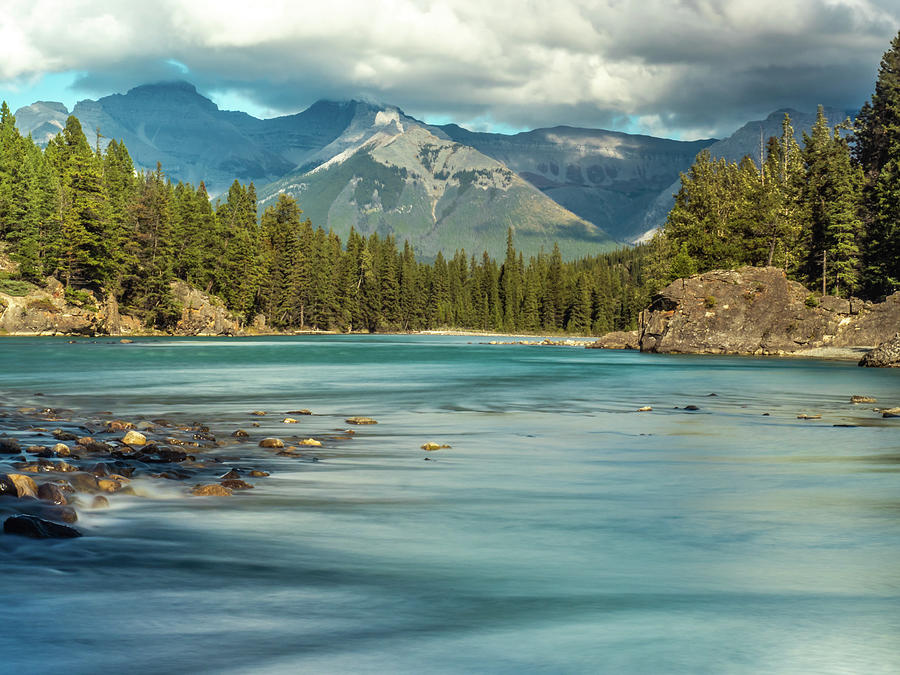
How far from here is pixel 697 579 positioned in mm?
9984

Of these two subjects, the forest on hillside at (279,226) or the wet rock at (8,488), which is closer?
the wet rock at (8,488)

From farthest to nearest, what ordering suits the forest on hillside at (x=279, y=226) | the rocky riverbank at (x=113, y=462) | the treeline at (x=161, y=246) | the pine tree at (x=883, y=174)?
the treeline at (x=161, y=246) → the forest on hillside at (x=279, y=226) → the pine tree at (x=883, y=174) → the rocky riverbank at (x=113, y=462)

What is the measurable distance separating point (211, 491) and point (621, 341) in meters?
98.1

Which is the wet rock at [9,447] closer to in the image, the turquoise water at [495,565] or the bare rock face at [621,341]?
the turquoise water at [495,565]

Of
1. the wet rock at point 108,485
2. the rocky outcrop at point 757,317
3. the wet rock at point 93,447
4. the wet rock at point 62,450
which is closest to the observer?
the wet rock at point 108,485

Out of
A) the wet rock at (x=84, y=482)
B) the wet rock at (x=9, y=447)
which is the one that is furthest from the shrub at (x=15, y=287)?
the wet rock at (x=84, y=482)

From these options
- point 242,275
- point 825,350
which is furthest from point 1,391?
point 242,275

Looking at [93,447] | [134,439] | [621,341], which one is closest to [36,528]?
[93,447]

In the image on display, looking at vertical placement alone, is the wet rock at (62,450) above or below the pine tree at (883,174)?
below

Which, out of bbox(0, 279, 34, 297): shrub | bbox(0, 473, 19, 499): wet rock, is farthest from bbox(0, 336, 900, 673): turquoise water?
bbox(0, 279, 34, 297): shrub

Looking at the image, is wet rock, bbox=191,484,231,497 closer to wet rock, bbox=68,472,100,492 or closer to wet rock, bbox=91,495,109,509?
wet rock, bbox=91,495,109,509

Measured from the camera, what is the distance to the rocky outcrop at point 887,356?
63.4 m

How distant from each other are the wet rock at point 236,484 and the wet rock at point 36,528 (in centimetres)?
366

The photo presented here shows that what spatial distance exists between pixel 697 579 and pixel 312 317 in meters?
168
